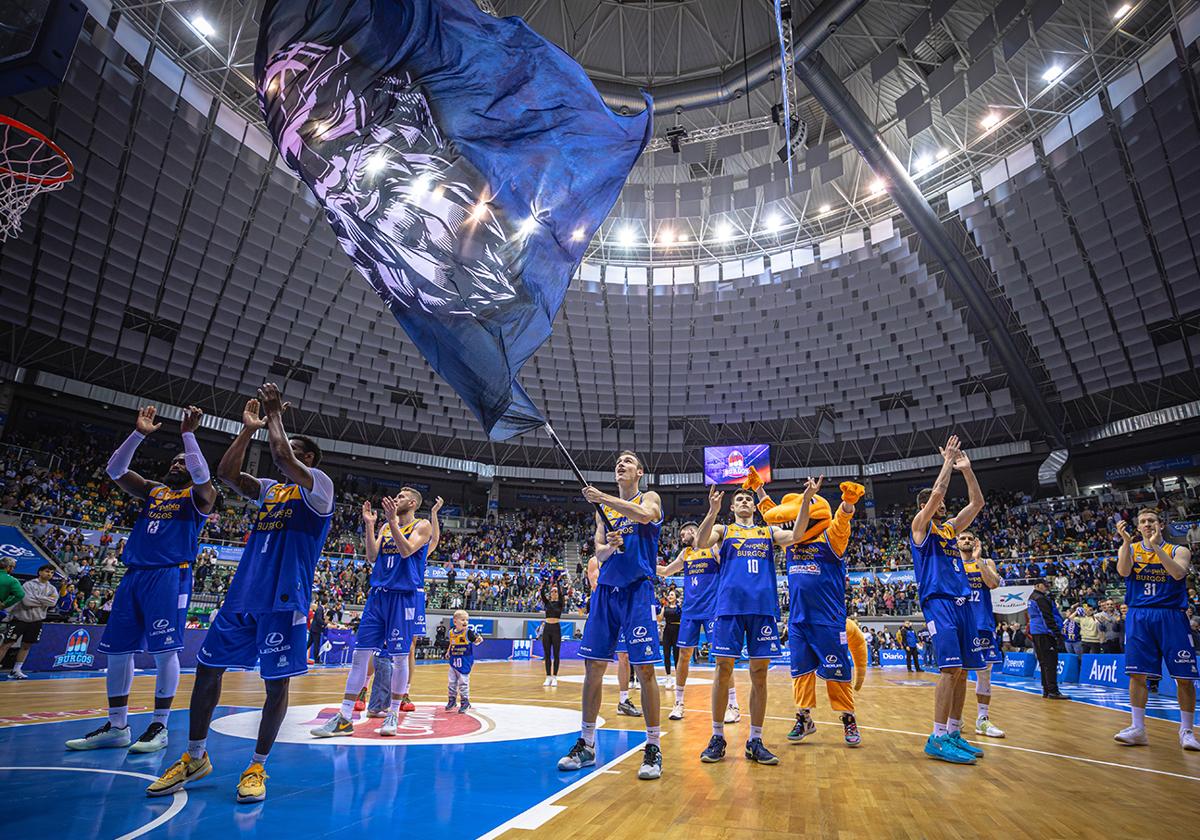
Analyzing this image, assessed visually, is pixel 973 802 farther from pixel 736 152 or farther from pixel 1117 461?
pixel 1117 461

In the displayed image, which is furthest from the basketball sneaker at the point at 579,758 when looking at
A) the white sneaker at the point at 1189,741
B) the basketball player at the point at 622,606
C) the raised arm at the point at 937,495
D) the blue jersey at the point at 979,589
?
the white sneaker at the point at 1189,741

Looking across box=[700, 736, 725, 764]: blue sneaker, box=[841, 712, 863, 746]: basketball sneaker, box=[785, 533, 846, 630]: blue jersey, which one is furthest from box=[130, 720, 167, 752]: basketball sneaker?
box=[841, 712, 863, 746]: basketball sneaker

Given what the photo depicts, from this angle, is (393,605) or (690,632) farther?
(690,632)

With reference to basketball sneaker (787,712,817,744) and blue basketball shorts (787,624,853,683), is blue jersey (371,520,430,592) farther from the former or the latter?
basketball sneaker (787,712,817,744)

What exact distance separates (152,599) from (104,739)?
111cm

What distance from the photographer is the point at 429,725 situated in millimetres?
6996

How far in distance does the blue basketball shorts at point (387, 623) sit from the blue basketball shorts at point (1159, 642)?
7.88 metres

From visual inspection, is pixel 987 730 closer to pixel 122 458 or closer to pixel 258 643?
pixel 258 643

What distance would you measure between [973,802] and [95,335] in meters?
30.8

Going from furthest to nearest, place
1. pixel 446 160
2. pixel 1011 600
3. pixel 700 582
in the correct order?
pixel 1011 600, pixel 700 582, pixel 446 160

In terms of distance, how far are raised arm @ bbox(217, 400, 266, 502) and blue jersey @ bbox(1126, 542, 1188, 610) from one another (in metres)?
8.84

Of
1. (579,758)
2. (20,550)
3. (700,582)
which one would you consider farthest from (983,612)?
(20,550)

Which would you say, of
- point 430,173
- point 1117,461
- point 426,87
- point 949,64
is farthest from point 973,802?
point 1117,461

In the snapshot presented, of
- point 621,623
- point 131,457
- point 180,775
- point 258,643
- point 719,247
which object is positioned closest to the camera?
point 180,775
